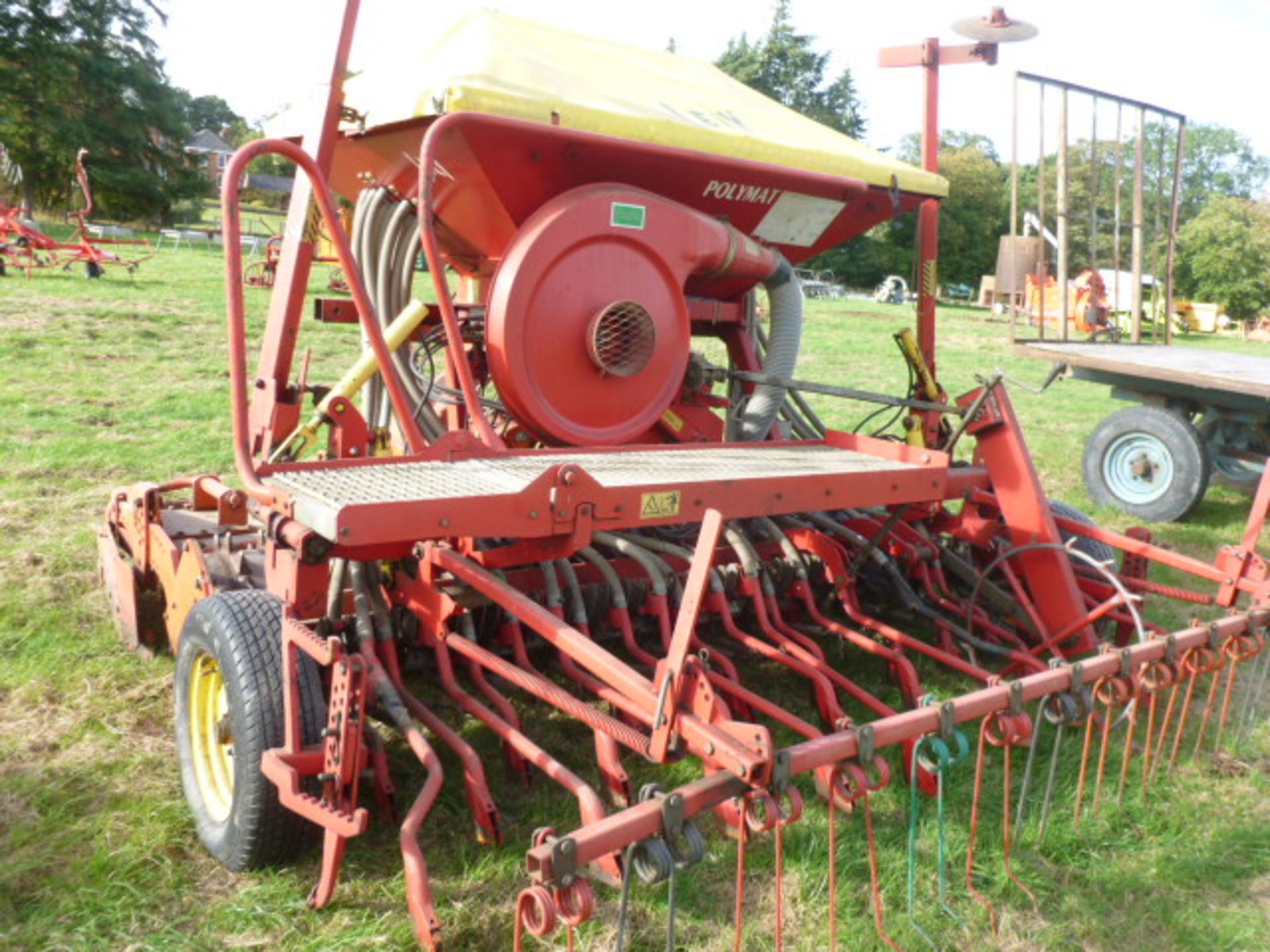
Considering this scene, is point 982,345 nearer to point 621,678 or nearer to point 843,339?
point 843,339

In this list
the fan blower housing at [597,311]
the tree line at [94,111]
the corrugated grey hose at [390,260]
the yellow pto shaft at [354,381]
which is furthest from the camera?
the tree line at [94,111]

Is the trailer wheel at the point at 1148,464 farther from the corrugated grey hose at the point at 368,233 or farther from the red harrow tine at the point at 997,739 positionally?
the corrugated grey hose at the point at 368,233

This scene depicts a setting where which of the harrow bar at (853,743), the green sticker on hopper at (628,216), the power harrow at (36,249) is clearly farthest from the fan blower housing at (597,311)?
the power harrow at (36,249)

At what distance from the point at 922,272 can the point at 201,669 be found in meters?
3.01

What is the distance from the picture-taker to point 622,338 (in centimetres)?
324

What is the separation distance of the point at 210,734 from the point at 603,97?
216 cm

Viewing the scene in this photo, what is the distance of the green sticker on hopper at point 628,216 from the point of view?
3135 mm

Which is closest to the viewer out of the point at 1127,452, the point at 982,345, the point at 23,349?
the point at 1127,452

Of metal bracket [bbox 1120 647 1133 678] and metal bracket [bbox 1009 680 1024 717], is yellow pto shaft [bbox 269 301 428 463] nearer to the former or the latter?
metal bracket [bbox 1009 680 1024 717]

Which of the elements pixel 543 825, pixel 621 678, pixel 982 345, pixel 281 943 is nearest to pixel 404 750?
pixel 543 825

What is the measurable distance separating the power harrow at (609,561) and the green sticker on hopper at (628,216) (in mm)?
15

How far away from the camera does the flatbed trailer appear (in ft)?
19.1

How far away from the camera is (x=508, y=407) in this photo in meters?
3.13

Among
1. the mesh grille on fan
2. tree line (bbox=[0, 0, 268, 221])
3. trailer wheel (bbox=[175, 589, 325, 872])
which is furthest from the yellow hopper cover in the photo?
tree line (bbox=[0, 0, 268, 221])
